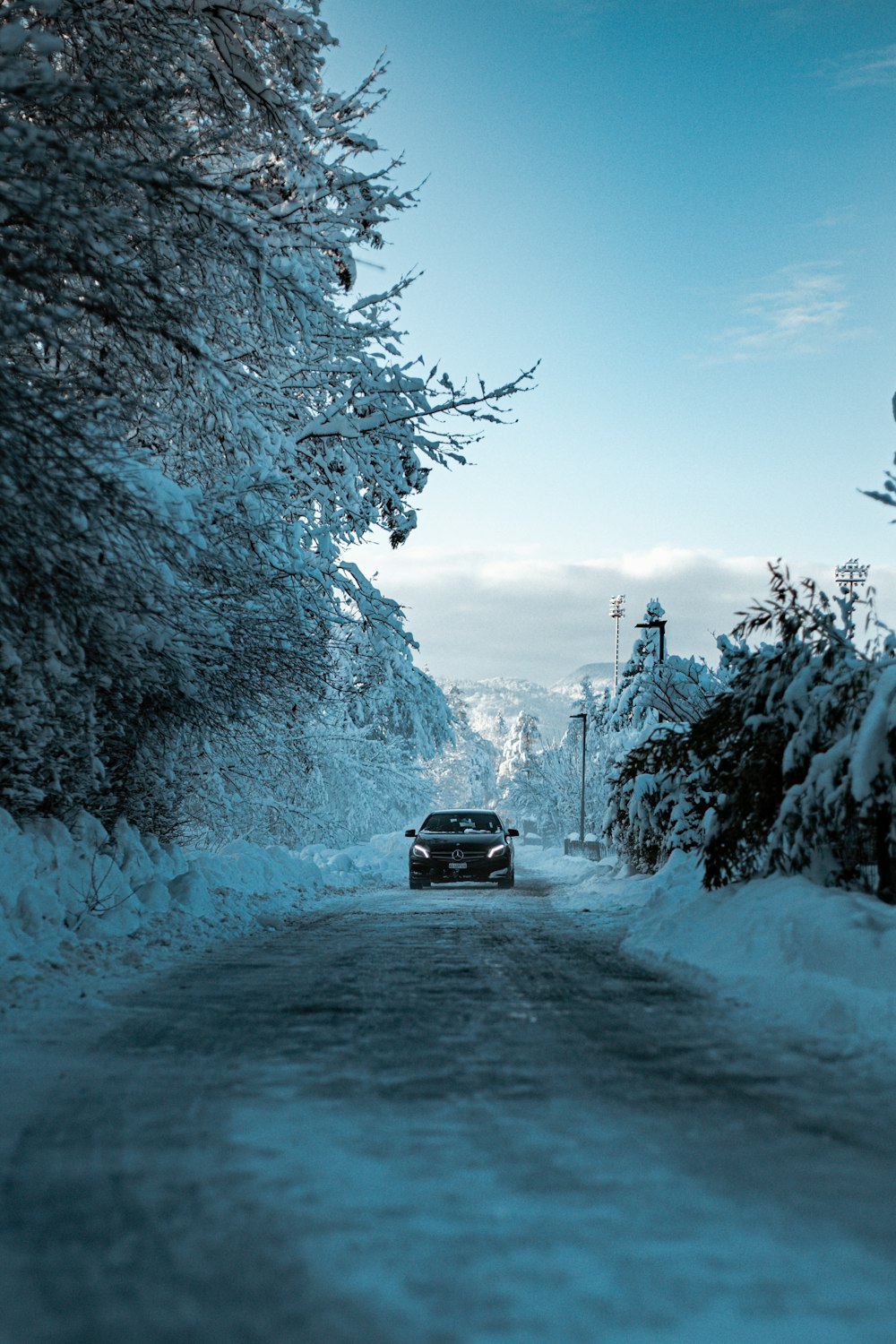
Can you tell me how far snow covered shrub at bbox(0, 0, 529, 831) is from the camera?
6.86 m

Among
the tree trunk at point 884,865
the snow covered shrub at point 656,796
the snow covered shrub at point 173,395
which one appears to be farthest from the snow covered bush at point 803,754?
the snow covered shrub at point 173,395

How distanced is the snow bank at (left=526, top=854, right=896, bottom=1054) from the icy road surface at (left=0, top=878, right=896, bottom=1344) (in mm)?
516

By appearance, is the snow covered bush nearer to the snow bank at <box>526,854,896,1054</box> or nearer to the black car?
the snow bank at <box>526,854,896,1054</box>

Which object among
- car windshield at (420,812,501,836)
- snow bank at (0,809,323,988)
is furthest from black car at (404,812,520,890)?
snow bank at (0,809,323,988)

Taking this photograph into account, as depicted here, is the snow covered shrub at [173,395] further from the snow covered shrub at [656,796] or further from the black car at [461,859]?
the black car at [461,859]

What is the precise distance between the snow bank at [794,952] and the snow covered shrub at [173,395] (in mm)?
4738

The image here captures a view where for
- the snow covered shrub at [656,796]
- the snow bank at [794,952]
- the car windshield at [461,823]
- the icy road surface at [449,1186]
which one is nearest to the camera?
the icy road surface at [449,1186]

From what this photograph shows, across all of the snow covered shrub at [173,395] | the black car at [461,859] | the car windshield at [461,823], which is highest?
the snow covered shrub at [173,395]

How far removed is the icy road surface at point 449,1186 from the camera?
3.02 meters

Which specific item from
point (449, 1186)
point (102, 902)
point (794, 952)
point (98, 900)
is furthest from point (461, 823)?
point (449, 1186)

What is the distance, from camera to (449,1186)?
155 inches

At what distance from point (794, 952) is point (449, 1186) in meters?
5.19

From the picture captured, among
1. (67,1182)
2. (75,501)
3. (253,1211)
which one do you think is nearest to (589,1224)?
(253,1211)

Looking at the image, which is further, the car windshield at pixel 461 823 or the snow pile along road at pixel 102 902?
the car windshield at pixel 461 823
